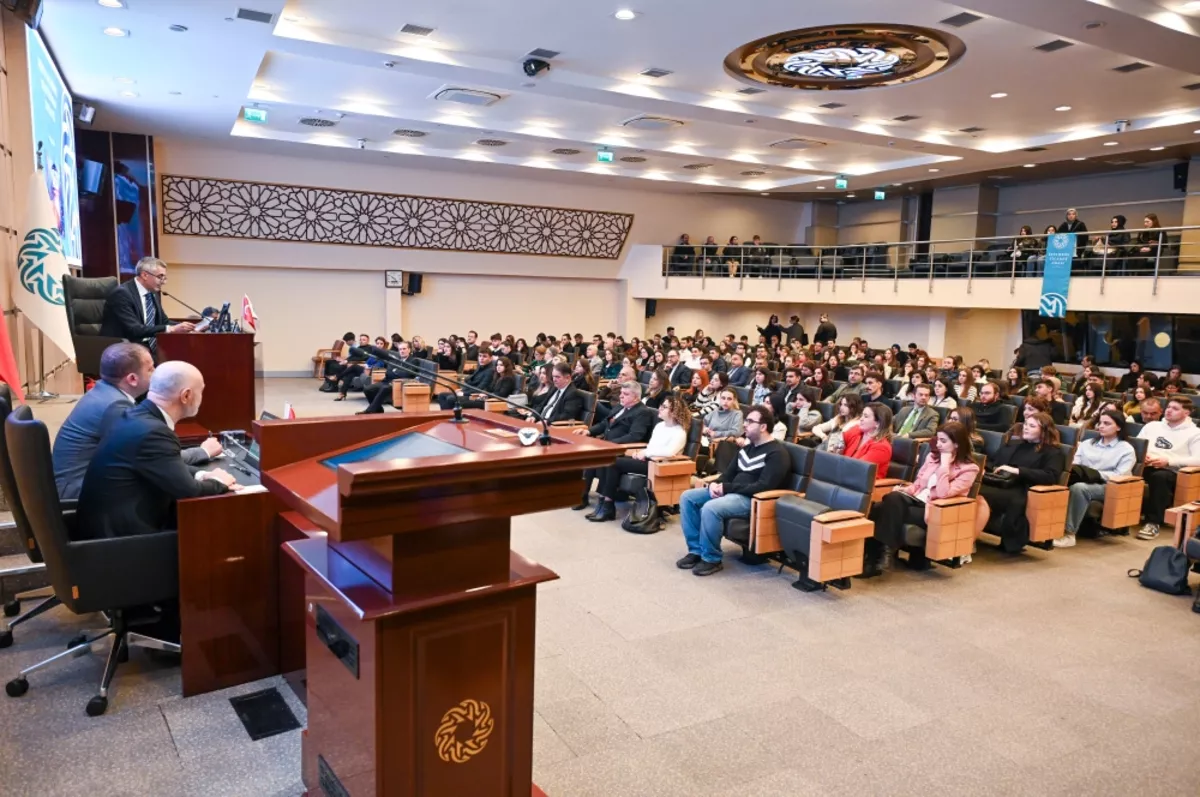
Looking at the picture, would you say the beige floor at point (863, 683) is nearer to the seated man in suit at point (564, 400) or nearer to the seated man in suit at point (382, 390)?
the seated man in suit at point (564, 400)

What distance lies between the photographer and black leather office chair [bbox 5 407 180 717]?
2773 mm

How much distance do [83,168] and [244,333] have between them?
9412 millimetres

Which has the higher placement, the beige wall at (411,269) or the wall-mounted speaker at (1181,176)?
the wall-mounted speaker at (1181,176)

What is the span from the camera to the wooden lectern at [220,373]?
179 inches

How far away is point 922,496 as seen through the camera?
5164 millimetres

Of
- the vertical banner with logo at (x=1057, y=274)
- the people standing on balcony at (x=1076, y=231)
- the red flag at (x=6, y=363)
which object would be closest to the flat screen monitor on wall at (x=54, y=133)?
the red flag at (x=6, y=363)

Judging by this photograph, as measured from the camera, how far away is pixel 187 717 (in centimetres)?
298

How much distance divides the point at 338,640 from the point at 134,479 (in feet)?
5.70

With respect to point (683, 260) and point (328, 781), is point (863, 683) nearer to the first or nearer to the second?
point (328, 781)

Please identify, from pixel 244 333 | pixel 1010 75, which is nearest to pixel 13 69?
pixel 244 333

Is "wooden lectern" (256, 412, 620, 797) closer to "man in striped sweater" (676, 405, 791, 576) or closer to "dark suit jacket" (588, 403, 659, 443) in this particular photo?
"man in striped sweater" (676, 405, 791, 576)

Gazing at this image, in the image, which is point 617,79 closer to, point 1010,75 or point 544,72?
point 544,72

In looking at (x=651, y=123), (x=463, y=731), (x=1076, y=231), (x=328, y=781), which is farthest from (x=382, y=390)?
(x=1076, y=231)

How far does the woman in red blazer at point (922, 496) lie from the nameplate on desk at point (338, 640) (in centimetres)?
388
